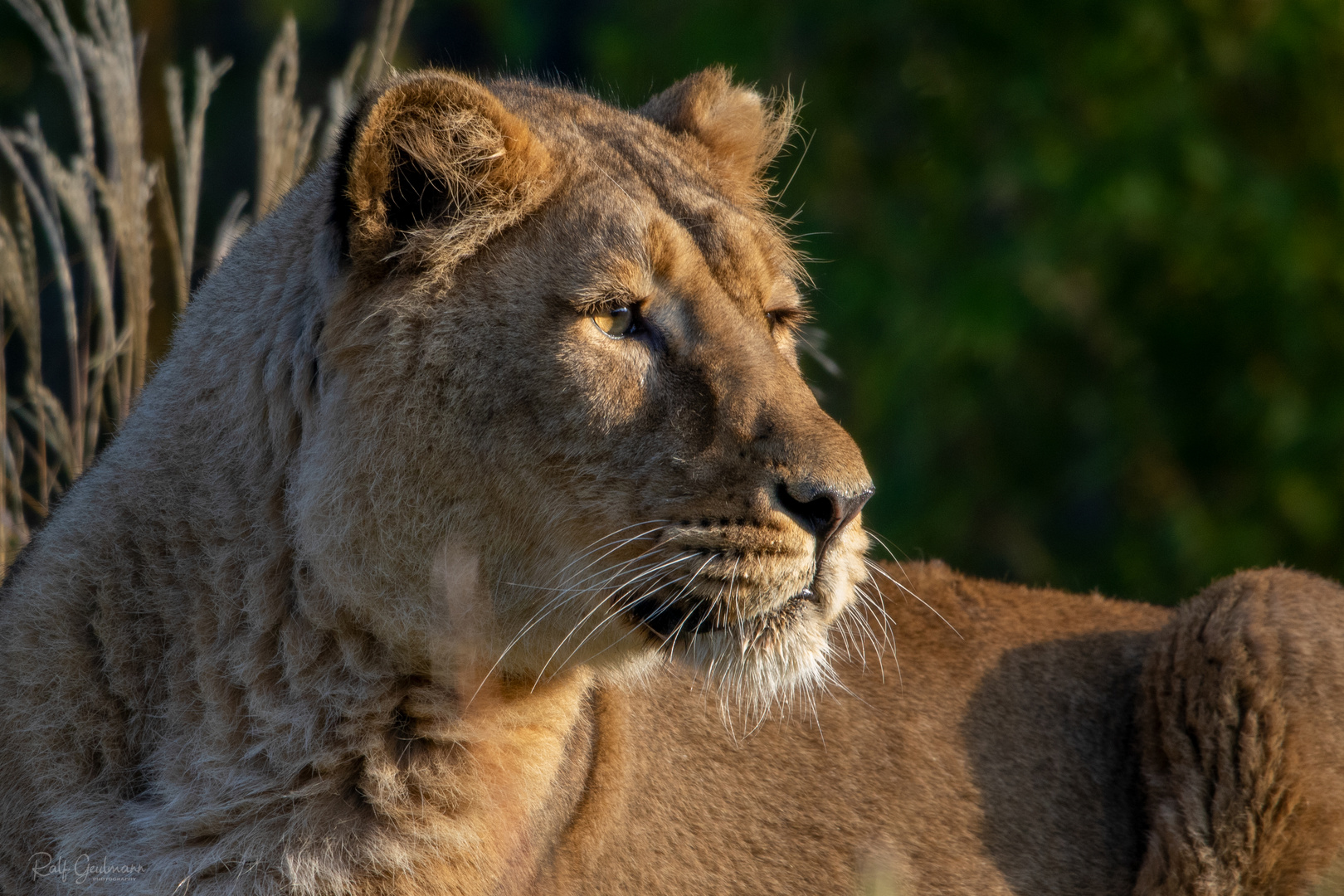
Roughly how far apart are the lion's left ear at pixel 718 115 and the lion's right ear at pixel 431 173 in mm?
784

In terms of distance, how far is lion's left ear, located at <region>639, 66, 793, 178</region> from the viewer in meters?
3.71

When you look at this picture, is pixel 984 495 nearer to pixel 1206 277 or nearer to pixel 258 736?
pixel 1206 277

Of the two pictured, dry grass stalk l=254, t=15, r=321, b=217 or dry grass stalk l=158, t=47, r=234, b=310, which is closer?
dry grass stalk l=158, t=47, r=234, b=310

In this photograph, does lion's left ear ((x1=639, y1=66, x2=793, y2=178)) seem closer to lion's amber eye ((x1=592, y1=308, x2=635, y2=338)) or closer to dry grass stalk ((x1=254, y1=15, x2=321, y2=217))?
lion's amber eye ((x1=592, y1=308, x2=635, y2=338))

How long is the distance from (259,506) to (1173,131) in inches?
278

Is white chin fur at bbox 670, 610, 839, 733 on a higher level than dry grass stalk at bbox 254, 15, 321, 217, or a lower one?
lower

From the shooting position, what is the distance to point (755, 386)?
288 centimetres

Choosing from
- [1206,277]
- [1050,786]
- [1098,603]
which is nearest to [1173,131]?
[1206,277]

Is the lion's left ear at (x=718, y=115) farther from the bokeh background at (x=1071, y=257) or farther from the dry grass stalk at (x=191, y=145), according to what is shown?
the bokeh background at (x=1071, y=257)

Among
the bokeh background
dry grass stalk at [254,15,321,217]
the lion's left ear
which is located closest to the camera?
the lion's left ear

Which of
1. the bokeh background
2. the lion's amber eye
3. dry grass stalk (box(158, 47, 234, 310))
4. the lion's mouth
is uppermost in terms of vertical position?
the bokeh background

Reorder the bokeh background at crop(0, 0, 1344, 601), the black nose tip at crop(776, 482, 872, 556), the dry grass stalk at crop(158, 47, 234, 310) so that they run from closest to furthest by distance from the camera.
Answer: the black nose tip at crop(776, 482, 872, 556)
the dry grass stalk at crop(158, 47, 234, 310)
the bokeh background at crop(0, 0, 1344, 601)

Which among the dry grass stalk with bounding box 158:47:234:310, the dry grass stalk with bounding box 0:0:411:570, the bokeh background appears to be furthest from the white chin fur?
the bokeh background

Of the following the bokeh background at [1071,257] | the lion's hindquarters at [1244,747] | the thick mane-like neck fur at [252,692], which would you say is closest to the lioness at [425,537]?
the thick mane-like neck fur at [252,692]
